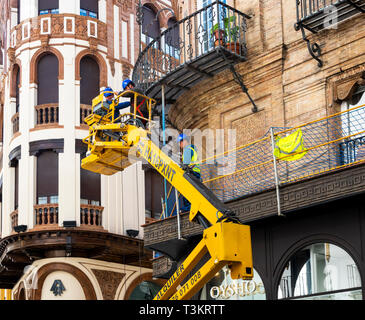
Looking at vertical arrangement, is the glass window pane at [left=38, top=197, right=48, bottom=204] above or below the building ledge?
above

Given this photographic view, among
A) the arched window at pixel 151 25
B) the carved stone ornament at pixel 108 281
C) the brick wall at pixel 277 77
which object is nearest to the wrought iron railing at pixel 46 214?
the carved stone ornament at pixel 108 281

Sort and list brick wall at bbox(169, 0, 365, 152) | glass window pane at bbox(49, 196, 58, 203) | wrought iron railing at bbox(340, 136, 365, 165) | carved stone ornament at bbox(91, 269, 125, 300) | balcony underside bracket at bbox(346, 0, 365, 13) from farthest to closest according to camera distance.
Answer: glass window pane at bbox(49, 196, 58, 203)
carved stone ornament at bbox(91, 269, 125, 300)
brick wall at bbox(169, 0, 365, 152)
balcony underside bracket at bbox(346, 0, 365, 13)
wrought iron railing at bbox(340, 136, 365, 165)

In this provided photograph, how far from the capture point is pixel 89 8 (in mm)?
36438

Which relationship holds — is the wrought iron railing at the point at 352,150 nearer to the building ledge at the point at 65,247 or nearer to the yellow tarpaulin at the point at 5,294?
the building ledge at the point at 65,247

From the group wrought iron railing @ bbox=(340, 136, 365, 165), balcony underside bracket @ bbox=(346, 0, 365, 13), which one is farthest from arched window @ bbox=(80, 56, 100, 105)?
wrought iron railing @ bbox=(340, 136, 365, 165)

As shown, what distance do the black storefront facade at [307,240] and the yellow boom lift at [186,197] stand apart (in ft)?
4.62

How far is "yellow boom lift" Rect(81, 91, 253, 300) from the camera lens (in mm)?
14109

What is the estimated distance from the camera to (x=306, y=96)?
738 inches

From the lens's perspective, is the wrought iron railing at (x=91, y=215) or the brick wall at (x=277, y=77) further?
the wrought iron railing at (x=91, y=215)

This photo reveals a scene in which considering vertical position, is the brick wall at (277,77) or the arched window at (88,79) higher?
the arched window at (88,79)

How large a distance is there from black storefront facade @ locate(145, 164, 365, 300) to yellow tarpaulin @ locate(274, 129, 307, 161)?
1069mm

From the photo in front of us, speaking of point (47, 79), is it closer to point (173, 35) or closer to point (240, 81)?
point (173, 35)

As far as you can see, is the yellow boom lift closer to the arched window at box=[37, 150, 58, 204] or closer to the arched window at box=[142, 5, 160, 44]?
the arched window at box=[37, 150, 58, 204]

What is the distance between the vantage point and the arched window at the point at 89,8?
36.2m
